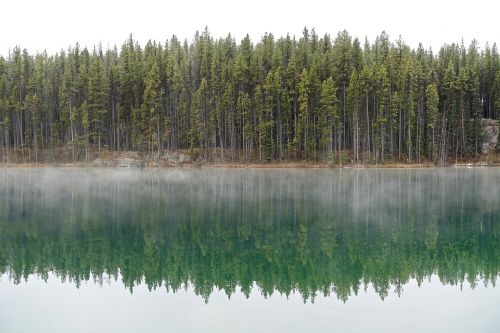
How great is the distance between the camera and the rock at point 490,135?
86544 mm

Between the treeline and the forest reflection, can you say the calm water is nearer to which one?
the forest reflection

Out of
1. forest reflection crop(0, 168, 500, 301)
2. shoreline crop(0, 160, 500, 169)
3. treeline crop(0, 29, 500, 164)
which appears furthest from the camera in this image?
treeline crop(0, 29, 500, 164)

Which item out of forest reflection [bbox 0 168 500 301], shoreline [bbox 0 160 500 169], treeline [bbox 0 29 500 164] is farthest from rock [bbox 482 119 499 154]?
forest reflection [bbox 0 168 500 301]

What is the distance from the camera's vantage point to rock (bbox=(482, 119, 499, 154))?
8654 cm

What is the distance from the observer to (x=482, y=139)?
86250 millimetres

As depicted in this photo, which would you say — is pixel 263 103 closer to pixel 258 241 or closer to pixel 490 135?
pixel 490 135

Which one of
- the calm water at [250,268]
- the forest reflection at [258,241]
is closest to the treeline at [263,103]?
the forest reflection at [258,241]

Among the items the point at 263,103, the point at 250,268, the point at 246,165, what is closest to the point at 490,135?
the point at 263,103

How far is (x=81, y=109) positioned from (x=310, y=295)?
85.4 m

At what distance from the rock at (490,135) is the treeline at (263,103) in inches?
72.0

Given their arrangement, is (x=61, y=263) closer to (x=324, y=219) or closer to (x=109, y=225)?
(x=109, y=225)

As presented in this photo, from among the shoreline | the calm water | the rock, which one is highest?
the rock

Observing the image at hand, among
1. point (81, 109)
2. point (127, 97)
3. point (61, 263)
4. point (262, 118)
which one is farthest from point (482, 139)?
point (61, 263)

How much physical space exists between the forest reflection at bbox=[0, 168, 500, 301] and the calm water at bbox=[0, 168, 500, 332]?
6 centimetres
